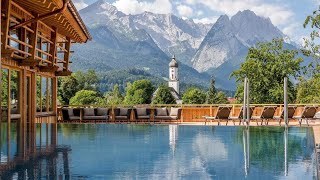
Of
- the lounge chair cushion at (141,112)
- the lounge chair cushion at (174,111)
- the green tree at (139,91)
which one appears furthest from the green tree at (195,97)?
the lounge chair cushion at (141,112)

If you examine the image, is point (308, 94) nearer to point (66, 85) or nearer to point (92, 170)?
point (92, 170)

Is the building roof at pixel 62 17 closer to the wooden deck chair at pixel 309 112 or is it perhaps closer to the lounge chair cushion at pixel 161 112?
the lounge chair cushion at pixel 161 112

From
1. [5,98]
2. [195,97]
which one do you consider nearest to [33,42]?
[5,98]

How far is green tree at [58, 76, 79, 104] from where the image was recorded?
207 ft

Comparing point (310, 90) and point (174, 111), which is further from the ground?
point (310, 90)

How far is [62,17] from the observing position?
1255cm

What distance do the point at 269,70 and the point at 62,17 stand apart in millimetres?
24927

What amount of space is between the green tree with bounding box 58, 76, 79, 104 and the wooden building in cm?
4757

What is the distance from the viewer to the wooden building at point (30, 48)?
10609mm

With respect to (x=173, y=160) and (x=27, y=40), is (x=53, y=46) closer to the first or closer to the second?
(x=27, y=40)

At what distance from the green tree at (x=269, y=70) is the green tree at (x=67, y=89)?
3248 cm

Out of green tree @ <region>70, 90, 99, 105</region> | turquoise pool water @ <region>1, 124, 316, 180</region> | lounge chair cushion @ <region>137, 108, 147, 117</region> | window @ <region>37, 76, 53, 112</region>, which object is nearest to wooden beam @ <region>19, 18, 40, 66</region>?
window @ <region>37, 76, 53, 112</region>

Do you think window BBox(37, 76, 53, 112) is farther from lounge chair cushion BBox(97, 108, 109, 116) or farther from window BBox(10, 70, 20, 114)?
window BBox(10, 70, 20, 114)

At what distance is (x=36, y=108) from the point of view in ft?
48.2
